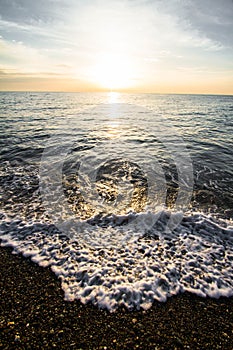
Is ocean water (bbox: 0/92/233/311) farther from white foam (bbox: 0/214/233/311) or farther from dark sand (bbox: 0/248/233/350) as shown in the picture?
dark sand (bbox: 0/248/233/350)

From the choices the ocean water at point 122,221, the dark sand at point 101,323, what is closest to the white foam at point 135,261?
the ocean water at point 122,221

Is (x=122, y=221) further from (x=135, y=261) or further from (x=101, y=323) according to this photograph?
(x=101, y=323)

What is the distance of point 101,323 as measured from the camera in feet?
9.55

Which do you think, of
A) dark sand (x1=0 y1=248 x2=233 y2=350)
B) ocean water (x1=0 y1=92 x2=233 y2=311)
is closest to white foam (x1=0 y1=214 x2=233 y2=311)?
ocean water (x1=0 y1=92 x2=233 y2=311)

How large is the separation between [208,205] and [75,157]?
23.0 feet

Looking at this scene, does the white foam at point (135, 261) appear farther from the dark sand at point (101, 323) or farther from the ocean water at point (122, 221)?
the dark sand at point (101, 323)

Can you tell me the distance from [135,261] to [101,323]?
1.36 metres

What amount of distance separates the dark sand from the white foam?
183 millimetres

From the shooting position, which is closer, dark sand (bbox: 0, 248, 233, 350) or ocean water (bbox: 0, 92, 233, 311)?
dark sand (bbox: 0, 248, 233, 350)

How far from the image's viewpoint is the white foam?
3.43 m

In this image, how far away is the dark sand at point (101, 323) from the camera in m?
2.66

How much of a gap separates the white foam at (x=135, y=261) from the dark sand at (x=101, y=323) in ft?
0.60

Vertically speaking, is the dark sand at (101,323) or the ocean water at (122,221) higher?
the ocean water at (122,221)

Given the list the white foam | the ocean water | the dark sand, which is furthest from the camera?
the ocean water
